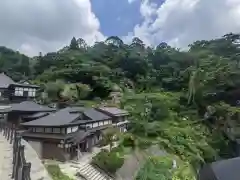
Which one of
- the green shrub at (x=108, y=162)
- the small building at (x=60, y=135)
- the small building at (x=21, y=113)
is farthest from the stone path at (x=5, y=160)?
the small building at (x=21, y=113)

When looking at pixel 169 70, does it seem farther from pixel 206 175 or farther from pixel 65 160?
pixel 206 175

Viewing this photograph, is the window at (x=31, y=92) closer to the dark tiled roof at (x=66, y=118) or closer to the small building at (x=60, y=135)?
the dark tiled roof at (x=66, y=118)

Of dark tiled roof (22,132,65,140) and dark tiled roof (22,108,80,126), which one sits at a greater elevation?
dark tiled roof (22,108,80,126)

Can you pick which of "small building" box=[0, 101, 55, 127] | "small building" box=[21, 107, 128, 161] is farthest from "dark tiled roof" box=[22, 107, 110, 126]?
"small building" box=[0, 101, 55, 127]

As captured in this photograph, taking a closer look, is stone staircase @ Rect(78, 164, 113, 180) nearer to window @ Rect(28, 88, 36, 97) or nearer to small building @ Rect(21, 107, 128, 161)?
small building @ Rect(21, 107, 128, 161)

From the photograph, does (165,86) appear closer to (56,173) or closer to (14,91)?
(14,91)
